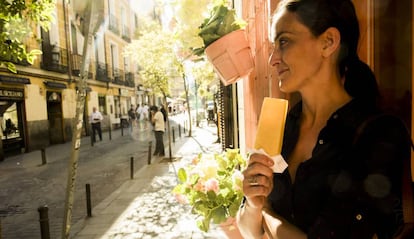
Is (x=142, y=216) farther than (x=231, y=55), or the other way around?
(x=142, y=216)

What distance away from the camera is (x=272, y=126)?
1111 mm

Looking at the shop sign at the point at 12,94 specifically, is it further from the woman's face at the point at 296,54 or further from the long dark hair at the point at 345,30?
the long dark hair at the point at 345,30

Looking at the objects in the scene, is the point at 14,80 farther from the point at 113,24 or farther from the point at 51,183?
the point at 113,24

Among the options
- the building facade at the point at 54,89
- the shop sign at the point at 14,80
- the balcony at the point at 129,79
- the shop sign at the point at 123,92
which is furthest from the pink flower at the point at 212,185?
the balcony at the point at 129,79

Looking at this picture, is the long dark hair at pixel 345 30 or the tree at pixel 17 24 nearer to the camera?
the long dark hair at pixel 345 30

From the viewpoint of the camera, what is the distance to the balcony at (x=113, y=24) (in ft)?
96.1

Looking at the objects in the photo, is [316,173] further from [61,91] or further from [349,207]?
[61,91]

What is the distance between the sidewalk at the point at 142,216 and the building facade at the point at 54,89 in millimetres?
4351

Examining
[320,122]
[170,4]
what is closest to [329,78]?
[320,122]

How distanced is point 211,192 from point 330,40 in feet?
4.26

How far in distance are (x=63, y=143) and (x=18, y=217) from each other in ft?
44.9

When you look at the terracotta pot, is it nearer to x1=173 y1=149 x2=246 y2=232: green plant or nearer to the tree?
x1=173 y1=149 x2=246 y2=232: green plant

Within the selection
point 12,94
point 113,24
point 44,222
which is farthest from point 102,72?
point 44,222

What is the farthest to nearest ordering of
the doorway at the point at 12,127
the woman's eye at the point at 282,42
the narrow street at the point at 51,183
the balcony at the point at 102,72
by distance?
the balcony at the point at 102,72
the doorway at the point at 12,127
the narrow street at the point at 51,183
the woman's eye at the point at 282,42
